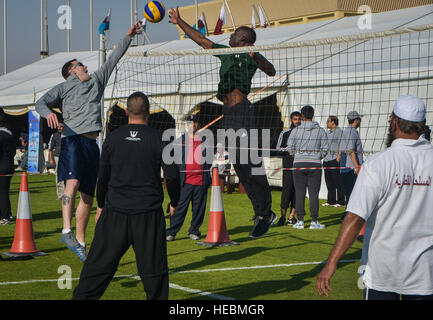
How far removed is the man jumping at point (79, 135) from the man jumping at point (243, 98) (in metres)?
1.39

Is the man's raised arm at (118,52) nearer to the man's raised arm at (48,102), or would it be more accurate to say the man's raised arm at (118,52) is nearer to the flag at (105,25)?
the man's raised arm at (48,102)

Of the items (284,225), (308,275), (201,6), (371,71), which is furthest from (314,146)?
(201,6)

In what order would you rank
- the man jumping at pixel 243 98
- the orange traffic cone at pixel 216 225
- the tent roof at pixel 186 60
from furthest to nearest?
the tent roof at pixel 186 60
the orange traffic cone at pixel 216 225
the man jumping at pixel 243 98

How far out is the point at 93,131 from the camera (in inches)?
303

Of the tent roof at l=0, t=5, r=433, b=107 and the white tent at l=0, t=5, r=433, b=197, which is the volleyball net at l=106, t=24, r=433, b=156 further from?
the tent roof at l=0, t=5, r=433, b=107

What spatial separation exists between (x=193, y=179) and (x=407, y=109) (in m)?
7.24

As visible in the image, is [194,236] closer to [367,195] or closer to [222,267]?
[222,267]

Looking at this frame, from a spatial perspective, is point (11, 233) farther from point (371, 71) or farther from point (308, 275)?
point (371, 71)

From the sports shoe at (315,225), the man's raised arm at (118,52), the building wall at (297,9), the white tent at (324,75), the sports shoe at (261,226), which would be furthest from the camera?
the building wall at (297,9)

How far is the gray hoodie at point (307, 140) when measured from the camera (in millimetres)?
11539

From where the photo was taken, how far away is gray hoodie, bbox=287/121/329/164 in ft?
37.9

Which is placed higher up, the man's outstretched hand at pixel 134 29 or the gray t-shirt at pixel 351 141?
the man's outstretched hand at pixel 134 29

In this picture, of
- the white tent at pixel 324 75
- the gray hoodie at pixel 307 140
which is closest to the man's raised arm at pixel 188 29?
the white tent at pixel 324 75

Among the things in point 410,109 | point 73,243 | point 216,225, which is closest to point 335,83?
point 216,225
